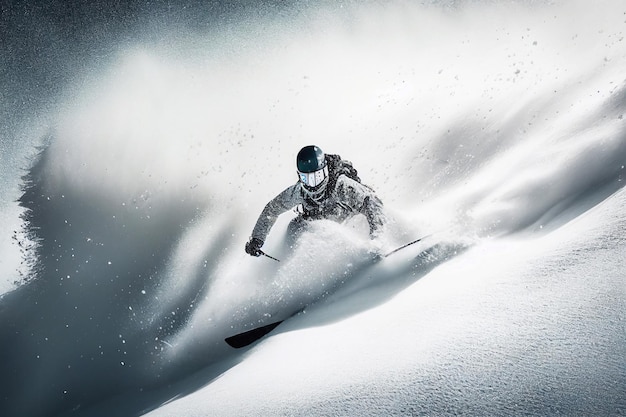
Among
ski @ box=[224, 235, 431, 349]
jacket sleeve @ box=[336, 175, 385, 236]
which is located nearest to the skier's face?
jacket sleeve @ box=[336, 175, 385, 236]

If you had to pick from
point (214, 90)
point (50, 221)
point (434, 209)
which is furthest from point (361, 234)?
point (214, 90)

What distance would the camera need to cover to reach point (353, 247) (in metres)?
4.26

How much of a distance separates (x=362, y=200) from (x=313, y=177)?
0.70 m

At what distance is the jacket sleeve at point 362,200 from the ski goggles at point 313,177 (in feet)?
1.03

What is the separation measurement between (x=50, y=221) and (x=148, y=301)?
4.43 metres

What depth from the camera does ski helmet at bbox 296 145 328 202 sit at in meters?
3.98

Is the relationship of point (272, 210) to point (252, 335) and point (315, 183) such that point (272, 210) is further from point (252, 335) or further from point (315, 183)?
point (252, 335)

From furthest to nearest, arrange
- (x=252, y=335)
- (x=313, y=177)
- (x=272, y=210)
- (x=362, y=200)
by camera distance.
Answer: (x=272, y=210) < (x=362, y=200) < (x=313, y=177) < (x=252, y=335)

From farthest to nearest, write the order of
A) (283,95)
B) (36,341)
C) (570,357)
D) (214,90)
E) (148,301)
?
(214,90) → (283,95) → (36,341) → (148,301) → (570,357)

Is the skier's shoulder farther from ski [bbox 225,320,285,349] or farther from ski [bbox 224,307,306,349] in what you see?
ski [bbox 225,320,285,349]

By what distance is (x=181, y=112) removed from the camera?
44.0ft

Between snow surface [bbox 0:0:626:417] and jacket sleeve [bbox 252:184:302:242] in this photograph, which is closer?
snow surface [bbox 0:0:626:417]

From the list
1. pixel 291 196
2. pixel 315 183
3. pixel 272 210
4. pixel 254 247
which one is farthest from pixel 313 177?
pixel 254 247

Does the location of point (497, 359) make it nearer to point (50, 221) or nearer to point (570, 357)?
point (570, 357)
